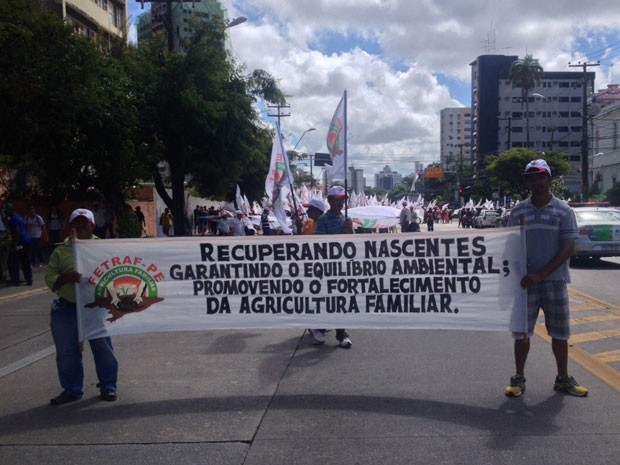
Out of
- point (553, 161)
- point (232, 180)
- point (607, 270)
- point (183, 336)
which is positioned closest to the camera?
point (183, 336)

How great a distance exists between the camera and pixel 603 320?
9.26 metres

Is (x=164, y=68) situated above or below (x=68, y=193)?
above

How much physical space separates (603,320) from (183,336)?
19.2 feet

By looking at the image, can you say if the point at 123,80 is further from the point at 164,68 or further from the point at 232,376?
the point at 232,376

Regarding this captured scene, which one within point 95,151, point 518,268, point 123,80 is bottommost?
point 518,268

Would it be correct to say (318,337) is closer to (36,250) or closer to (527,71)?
(36,250)

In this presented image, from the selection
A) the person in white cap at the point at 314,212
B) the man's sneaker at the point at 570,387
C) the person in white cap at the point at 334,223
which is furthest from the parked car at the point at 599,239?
the man's sneaker at the point at 570,387

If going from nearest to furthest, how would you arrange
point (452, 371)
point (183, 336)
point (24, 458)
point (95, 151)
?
point (24, 458) < point (452, 371) < point (183, 336) < point (95, 151)

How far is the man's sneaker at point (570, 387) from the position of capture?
5461 mm

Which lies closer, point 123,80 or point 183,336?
point 183,336

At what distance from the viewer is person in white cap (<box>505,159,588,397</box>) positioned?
5.37 meters

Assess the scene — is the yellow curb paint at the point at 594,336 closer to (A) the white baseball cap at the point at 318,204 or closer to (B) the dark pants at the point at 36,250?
(A) the white baseball cap at the point at 318,204

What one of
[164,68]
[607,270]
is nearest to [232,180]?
[164,68]

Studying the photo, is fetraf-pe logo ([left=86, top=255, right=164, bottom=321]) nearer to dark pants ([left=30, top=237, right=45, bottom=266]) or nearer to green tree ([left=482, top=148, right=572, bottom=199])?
dark pants ([left=30, top=237, right=45, bottom=266])
